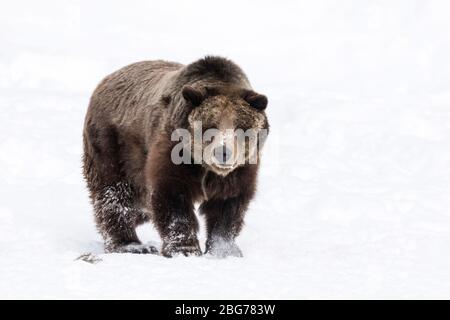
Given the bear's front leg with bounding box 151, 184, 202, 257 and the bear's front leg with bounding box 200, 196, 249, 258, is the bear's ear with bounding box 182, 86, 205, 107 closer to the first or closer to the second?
the bear's front leg with bounding box 151, 184, 202, 257

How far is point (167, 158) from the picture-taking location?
6.51 metres

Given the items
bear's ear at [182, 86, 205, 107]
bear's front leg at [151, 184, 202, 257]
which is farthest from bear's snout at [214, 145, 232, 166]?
bear's front leg at [151, 184, 202, 257]

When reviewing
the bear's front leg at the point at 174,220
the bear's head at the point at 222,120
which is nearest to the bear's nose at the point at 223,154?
the bear's head at the point at 222,120

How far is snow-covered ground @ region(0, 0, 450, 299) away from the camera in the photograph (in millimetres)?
5379

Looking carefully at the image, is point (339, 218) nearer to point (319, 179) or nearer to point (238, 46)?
point (319, 179)

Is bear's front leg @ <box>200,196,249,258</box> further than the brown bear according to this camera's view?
Yes

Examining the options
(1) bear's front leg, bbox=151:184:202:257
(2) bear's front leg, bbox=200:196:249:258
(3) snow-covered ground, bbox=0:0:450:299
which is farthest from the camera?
(2) bear's front leg, bbox=200:196:249:258

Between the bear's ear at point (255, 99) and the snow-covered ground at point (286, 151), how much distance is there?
1301mm

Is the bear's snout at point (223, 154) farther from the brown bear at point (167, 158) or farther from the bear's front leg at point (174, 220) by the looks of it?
the bear's front leg at point (174, 220)

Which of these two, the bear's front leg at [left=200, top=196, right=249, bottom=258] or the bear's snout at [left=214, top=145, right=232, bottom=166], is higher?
the bear's snout at [left=214, top=145, right=232, bottom=166]

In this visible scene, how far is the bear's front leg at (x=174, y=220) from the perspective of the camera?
21.5 ft

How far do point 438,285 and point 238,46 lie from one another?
1583 centimetres

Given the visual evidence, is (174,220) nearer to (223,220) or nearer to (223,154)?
(223,220)

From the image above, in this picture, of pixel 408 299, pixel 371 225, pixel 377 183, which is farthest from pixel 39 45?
pixel 408 299
